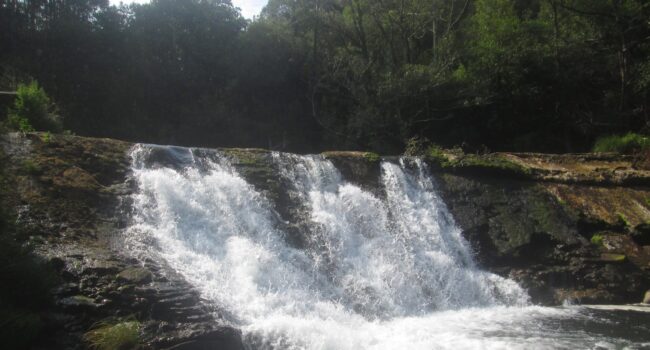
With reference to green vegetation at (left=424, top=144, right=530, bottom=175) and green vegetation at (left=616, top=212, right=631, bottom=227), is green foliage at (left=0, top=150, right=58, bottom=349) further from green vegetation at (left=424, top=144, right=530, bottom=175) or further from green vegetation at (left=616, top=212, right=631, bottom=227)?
green vegetation at (left=616, top=212, right=631, bottom=227)

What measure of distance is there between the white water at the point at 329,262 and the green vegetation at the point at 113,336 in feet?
3.94

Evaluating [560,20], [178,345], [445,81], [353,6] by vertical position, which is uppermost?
[353,6]

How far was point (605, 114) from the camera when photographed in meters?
17.6

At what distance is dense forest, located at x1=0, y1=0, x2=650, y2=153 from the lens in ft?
59.8

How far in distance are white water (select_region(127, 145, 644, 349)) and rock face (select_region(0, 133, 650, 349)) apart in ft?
1.28

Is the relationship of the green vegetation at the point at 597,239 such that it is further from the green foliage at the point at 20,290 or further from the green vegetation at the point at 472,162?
the green foliage at the point at 20,290

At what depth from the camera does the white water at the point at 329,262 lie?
6680 millimetres

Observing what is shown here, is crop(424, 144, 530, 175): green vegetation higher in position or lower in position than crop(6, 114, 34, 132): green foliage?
lower

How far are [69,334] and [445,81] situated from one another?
1620 cm

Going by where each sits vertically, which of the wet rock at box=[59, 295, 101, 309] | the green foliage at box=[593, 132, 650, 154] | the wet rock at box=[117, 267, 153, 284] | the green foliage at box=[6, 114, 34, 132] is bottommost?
the wet rock at box=[59, 295, 101, 309]

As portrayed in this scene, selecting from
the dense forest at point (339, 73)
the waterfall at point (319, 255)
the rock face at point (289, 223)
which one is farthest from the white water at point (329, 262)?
the dense forest at point (339, 73)

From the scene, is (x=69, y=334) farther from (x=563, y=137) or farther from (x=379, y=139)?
(x=563, y=137)

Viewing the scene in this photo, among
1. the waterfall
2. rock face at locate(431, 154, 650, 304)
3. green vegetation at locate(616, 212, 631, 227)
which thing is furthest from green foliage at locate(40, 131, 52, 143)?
green vegetation at locate(616, 212, 631, 227)

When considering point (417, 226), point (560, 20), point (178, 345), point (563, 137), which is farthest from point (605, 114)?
point (178, 345)
